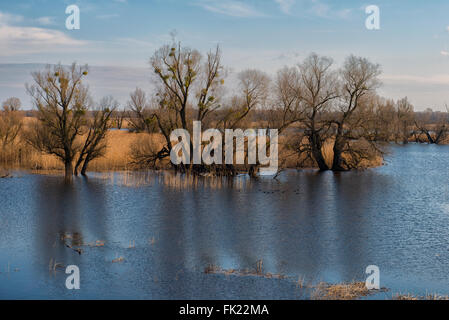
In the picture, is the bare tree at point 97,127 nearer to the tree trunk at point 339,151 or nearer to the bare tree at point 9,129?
the bare tree at point 9,129

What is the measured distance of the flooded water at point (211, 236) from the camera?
1279cm

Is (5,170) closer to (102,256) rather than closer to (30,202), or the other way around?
(30,202)

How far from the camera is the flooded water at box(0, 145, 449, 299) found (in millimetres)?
12789

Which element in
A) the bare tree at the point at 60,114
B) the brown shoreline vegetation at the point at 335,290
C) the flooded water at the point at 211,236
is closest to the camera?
the brown shoreline vegetation at the point at 335,290

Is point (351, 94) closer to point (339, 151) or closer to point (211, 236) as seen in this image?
point (339, 151)

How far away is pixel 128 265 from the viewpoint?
14.2 m

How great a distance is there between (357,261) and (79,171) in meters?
24.8

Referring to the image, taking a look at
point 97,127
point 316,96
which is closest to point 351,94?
point 316,96

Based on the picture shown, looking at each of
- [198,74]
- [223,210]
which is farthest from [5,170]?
[223,210]

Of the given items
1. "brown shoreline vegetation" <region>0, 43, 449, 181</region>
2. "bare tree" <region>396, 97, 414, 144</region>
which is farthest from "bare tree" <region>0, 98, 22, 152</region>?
"bare tree" <region>396, 97, 414, 144</region>

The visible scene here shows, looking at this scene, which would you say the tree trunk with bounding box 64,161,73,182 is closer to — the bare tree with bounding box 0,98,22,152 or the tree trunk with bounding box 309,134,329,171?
the bare tree with bounding box 0,98,22,152

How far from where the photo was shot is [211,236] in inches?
706

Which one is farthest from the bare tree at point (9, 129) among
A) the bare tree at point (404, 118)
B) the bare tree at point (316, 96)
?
the bare tree at point (404, 118)

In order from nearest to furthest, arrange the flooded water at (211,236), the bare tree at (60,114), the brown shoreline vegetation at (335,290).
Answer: the brown shoreline vegetation at (335,290), the flooded water at (211,236), the bare tree at (60,114)
